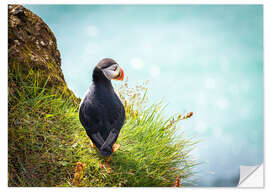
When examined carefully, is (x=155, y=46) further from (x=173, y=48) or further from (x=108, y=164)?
(x=108, y=164)

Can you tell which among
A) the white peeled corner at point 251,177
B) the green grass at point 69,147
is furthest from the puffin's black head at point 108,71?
the white peeled corner at point 251,177

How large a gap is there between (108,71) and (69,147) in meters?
0.76

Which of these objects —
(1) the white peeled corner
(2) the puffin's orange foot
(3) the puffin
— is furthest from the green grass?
(1) the white peeled corner

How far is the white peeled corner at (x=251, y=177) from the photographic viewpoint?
240cm

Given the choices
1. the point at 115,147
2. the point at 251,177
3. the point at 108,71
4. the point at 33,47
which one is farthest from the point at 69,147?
the point at 251,177

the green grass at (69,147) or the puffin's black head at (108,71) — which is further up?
the puffin's black head at (108,71)

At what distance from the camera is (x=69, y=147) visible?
2.37 m

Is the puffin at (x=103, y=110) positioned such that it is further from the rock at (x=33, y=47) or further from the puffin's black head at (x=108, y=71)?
the rock at (x=33, y=47)

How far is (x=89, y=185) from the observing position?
2.30 metres

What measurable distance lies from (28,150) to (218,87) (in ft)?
5.92

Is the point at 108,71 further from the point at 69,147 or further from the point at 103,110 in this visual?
the point at 69,147

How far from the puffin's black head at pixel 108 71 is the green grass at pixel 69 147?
0.26 meters

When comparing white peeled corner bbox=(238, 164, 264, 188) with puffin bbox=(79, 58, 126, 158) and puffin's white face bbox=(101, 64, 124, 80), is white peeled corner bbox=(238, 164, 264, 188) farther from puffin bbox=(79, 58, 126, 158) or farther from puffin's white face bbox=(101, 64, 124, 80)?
puffin's white face bbox=(101, 64, 124, 80)

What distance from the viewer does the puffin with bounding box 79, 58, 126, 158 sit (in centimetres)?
218
